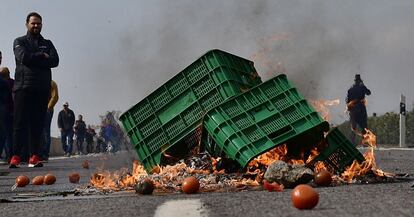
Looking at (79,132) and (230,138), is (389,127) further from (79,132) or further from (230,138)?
(230,138)

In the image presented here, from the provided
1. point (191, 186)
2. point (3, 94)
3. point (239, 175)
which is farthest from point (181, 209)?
point (3, 94)

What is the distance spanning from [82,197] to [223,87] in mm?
2074

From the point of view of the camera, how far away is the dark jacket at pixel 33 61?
12.2m

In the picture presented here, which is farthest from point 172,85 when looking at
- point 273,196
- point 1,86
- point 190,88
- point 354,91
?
point 354,91

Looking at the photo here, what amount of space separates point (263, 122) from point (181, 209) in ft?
8.39

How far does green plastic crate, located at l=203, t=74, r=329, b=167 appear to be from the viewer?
7.38 m

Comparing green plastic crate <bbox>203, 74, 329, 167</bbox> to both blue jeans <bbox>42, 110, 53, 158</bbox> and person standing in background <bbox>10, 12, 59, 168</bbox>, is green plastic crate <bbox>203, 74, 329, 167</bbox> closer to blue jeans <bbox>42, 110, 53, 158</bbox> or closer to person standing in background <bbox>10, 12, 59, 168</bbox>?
person standing in background <bbox>10, 12, 59, 168</bbox>

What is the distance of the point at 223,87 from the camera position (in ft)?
26.8

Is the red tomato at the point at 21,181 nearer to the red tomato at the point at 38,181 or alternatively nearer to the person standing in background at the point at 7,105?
the red tomato at the point at 38,181

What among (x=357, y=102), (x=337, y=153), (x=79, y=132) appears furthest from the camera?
(x=79, y=132)

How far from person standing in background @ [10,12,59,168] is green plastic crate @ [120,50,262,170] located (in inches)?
161

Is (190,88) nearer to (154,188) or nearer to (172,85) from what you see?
(172,85)

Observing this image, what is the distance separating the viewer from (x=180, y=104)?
8406mm

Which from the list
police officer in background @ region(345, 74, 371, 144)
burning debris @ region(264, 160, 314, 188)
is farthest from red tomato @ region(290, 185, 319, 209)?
police officer in background @ region(345, 74, 371, 144)
